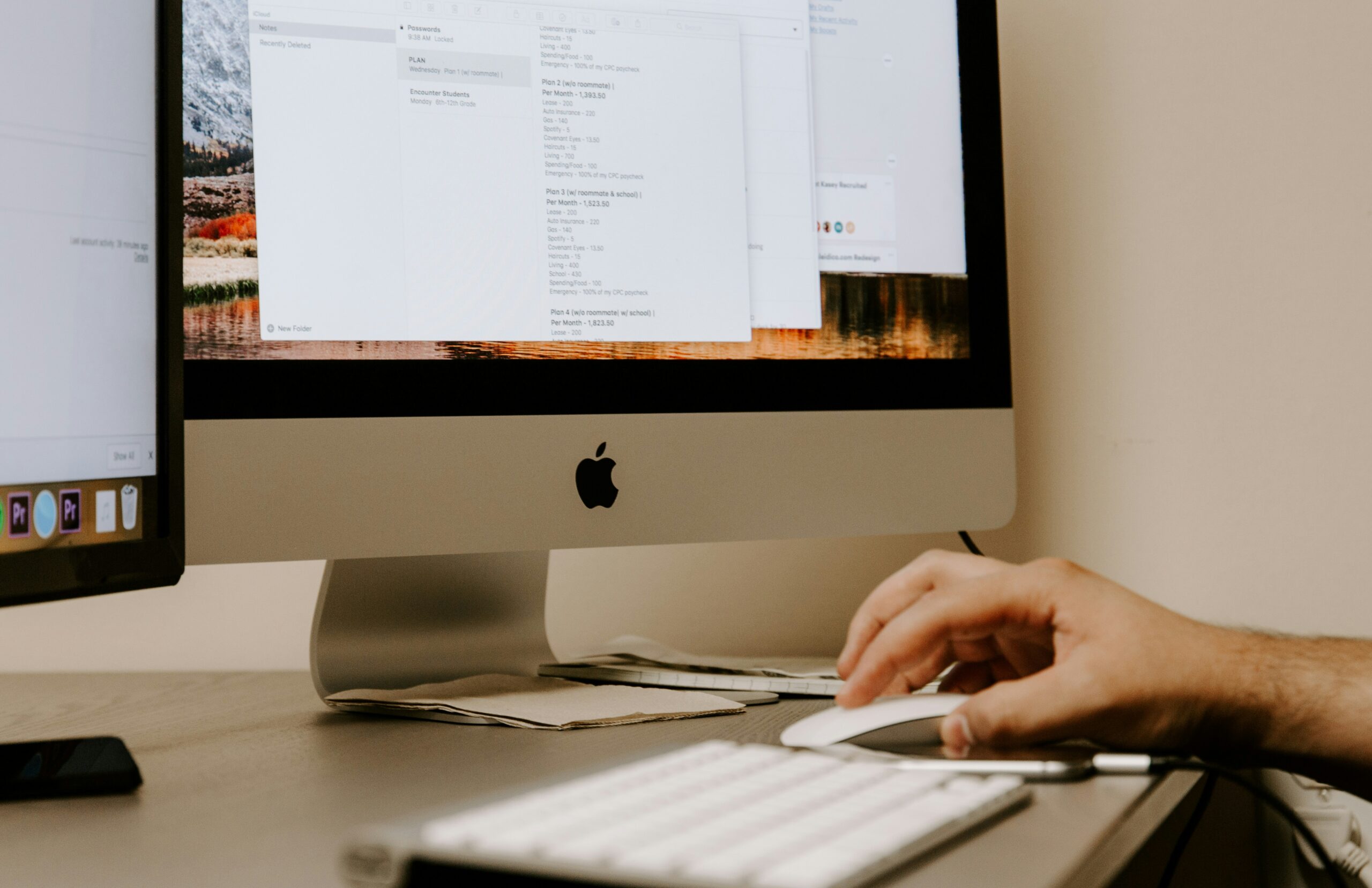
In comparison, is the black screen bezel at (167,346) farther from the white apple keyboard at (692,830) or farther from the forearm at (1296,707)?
the forearm at (1296,707)

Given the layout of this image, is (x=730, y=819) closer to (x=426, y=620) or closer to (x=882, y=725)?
(x=882, y=725)

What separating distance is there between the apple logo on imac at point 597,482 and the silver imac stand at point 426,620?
0.11 m

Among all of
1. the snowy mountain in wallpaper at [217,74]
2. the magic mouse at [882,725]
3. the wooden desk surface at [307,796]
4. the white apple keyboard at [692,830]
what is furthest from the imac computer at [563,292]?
the white apple keyboard at [692,830]

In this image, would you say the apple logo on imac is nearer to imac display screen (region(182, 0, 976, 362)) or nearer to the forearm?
imac display screen (region(182, 0, 976, 362))

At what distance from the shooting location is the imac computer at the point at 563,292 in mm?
654

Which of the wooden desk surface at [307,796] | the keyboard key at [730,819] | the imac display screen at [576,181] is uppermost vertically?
the imac display screen at [576,181]

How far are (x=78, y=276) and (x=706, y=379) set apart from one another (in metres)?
0.40

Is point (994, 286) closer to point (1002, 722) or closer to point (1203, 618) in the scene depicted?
point (1203, 618)

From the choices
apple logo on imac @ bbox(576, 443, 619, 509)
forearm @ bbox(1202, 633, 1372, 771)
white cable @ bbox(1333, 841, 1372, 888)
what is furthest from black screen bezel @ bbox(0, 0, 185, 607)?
white cable @ bbox(1333, 841, 1372, 888)

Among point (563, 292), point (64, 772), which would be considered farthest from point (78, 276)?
point (563, 292)

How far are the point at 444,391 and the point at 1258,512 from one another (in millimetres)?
634

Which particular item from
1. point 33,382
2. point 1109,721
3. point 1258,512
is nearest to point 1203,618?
point 1258,512

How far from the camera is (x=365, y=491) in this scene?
66 cm

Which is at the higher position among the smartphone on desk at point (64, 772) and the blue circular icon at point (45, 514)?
the blue circular icon at point (45, 514)
